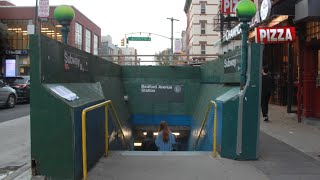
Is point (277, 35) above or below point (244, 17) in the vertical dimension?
above

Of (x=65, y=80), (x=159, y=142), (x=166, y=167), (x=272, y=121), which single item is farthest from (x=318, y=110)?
(x=65, y=80)

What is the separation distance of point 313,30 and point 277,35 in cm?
105

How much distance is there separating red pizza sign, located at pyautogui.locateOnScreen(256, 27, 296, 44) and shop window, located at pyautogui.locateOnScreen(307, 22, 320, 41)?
0.60 meters

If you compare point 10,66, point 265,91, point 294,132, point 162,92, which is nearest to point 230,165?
point 294,132

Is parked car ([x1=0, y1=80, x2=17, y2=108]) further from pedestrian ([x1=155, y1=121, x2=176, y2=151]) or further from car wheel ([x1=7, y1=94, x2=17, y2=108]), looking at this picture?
pedestrian ([x1=155, y1=121, x2=176, y2=151])

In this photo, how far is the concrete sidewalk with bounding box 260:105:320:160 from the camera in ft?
29.7

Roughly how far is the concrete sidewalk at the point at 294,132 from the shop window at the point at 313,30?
260 cm

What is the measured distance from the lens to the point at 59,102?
607 centimetres

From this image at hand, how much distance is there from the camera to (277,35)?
13.1 m

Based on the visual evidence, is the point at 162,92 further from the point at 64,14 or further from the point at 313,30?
the point at 64,14

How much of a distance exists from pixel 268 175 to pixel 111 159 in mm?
2754

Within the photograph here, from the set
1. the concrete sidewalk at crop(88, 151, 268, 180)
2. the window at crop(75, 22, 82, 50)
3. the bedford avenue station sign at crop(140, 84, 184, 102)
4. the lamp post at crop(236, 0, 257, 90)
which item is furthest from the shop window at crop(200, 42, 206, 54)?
the concrete sidewalk at crop(88, 151, 268, 180)

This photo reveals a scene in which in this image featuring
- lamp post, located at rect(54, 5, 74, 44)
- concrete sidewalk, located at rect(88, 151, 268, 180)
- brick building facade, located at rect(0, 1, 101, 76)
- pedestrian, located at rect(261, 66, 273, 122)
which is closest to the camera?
concrete sidewalk, located at rect(88, 151, 268, 180)

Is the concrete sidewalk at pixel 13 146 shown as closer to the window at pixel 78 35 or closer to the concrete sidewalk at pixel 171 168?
the concrete sidewalk at pixel 171 168
